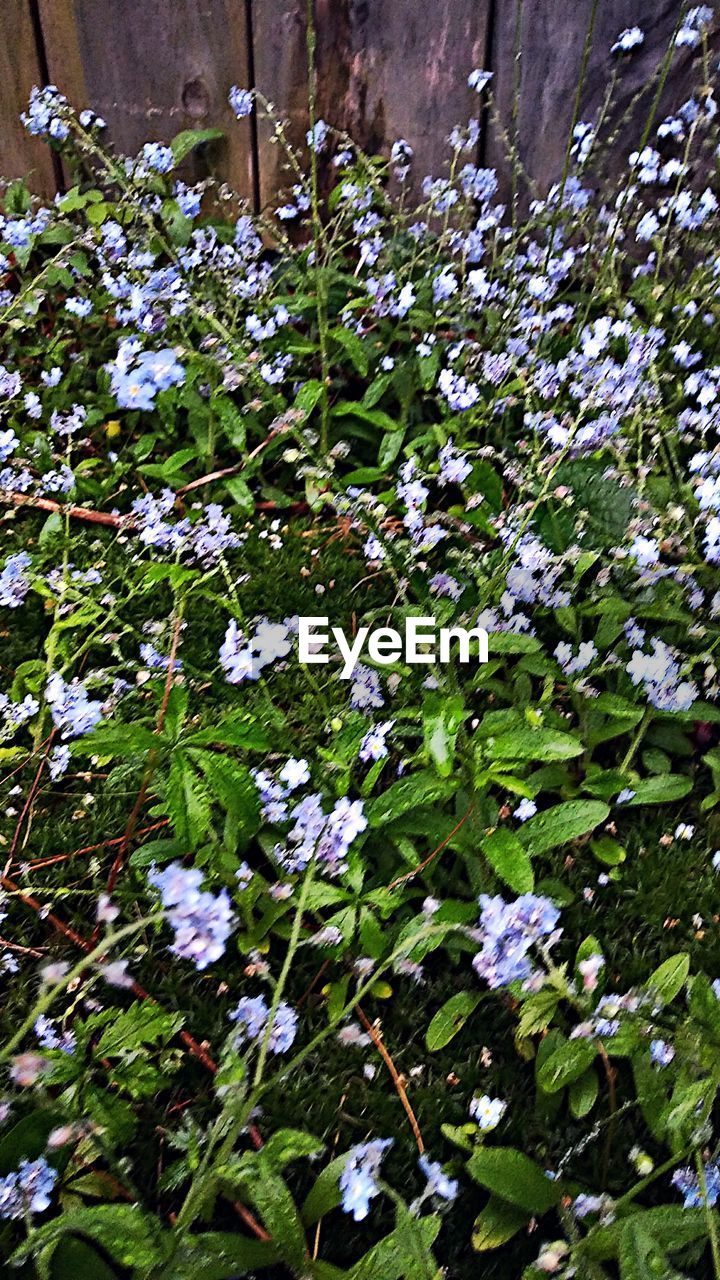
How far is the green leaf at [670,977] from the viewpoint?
156cm

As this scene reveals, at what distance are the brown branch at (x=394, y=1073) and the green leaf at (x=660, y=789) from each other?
0.63m

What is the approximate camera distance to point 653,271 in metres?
2.77

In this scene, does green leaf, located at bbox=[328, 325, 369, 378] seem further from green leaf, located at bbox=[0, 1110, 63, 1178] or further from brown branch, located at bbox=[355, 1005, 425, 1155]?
green leaf, located at bbox=[0, 1110, 63, 1178]

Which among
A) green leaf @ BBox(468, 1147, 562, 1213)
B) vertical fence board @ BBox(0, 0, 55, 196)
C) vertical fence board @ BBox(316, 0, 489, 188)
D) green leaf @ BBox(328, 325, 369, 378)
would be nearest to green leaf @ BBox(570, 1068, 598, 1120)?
green leaf @ BBox(468, 1147, 562, 1213)

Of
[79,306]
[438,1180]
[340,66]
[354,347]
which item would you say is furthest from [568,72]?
[438,1180]

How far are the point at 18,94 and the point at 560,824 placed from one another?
2.57m

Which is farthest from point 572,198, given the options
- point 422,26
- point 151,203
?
point 151,203

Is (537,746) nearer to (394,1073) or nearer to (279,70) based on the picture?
(394,1073)

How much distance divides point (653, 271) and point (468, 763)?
1760mm

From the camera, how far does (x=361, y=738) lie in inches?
69.4

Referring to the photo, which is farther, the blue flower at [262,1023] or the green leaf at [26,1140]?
the blue flower at [262,1023]

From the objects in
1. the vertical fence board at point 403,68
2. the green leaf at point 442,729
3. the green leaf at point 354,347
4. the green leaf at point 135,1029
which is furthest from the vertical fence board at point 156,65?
the green leaf at point 135,1029

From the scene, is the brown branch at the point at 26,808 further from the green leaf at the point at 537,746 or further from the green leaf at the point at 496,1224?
the green leaf at the point at 496,1224

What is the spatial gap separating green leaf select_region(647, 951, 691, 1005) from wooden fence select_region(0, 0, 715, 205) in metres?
2.16
